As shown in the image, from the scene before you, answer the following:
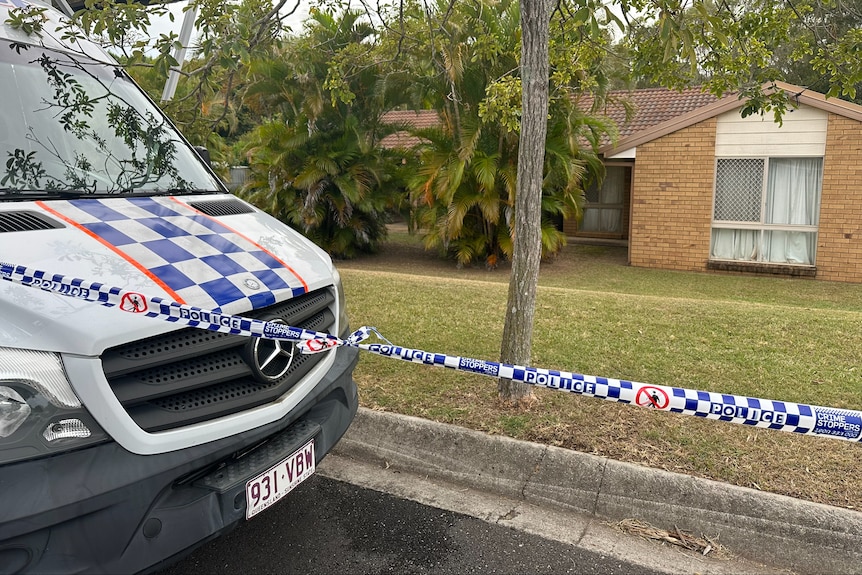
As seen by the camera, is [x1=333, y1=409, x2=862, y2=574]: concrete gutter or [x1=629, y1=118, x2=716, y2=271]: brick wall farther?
[x1=629, y1=118, x2=716, y2=271]: brick wall

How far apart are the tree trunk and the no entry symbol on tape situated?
156 centimetres

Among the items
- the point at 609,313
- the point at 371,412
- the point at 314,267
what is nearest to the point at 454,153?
the point at 609,313

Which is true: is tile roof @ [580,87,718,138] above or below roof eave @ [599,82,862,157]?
above

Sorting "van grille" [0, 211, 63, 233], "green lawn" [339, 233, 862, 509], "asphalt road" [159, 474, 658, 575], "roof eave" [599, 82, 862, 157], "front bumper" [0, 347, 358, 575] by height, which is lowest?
"asphalt road" [159, 474, 658, 575]

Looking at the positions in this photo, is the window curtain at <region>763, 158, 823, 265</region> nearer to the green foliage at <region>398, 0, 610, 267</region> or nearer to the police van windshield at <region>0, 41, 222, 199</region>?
the green foliage at <region>398, 0, 610, 267</region>

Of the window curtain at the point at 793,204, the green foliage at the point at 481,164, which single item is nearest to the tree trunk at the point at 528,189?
the green foliage at the point at 481,164

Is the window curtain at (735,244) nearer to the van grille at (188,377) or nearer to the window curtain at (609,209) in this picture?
the window curtain at (609,209)

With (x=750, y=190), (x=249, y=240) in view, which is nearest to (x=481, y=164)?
(x=750, y=190)

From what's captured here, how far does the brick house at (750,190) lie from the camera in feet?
39.6

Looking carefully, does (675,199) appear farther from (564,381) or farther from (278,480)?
(278,480)

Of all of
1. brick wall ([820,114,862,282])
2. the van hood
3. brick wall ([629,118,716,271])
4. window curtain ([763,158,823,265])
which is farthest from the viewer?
brick wall ([629,118,716,271])

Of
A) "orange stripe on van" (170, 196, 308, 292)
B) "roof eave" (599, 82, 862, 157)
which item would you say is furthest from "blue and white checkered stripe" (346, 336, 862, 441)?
"roof eave" (599, 82, 862, 157)

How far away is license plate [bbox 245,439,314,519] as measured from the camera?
8.54 feet

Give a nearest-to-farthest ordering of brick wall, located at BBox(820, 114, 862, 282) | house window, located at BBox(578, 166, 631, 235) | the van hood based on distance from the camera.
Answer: the van hood
brick wall, located at BBox(820, 114, 862, 282)
house window, located at BBox(578, 166, 631, 235)
